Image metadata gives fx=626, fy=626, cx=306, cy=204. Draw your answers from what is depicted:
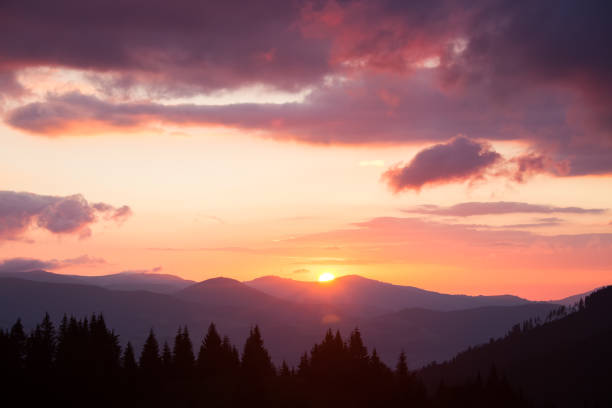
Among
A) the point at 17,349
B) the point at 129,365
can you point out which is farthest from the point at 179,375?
the point at 17,349

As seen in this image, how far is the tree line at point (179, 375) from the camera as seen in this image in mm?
102938

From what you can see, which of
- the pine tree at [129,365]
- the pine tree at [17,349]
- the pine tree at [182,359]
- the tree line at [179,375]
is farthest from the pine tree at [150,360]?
the pine tree at [17,349]

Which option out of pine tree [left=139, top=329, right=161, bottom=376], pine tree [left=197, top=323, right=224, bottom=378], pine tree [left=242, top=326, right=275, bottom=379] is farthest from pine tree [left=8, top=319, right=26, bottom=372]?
pine tree [left=242, top=326, right=275, bottom=379]

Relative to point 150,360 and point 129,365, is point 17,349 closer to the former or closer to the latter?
point 129,365

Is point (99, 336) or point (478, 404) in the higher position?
point (99, 336)

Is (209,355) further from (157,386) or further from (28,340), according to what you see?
(28,340)

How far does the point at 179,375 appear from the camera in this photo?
118812 mm

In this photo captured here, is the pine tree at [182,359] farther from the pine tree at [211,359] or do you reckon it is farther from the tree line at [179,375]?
the pine tree at [211,359]

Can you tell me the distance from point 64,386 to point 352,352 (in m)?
52.7

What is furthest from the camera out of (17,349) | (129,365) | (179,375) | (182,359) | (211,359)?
(211,359)

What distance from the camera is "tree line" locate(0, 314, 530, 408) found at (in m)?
103

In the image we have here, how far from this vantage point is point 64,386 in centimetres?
10231

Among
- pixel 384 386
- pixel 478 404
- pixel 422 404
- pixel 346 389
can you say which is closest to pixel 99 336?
pixel 346 389

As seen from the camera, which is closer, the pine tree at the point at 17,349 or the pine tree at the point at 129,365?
the pine tree at the point at 17,349
